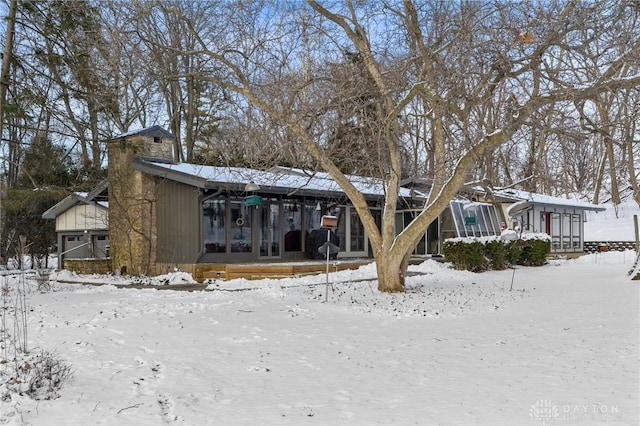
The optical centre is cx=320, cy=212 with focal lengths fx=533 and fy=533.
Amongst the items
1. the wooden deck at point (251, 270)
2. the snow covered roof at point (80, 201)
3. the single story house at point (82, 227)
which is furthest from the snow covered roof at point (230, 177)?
the single story house at point (82, 227)

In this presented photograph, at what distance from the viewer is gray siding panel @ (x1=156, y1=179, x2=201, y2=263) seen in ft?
48.6

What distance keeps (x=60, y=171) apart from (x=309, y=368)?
57.1 feet

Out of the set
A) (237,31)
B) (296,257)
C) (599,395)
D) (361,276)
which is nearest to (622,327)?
(599,395)

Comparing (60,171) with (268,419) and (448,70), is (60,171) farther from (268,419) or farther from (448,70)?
(268,419)

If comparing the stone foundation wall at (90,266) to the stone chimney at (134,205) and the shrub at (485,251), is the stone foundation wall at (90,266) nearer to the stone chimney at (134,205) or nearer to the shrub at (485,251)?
the stone chimney at (134,205)

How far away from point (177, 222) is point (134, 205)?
1.57m

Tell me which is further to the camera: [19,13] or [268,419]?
[19,13]

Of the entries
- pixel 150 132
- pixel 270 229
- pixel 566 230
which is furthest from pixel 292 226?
pixel 566 230

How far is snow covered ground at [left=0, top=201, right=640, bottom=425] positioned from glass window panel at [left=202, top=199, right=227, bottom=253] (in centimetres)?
412

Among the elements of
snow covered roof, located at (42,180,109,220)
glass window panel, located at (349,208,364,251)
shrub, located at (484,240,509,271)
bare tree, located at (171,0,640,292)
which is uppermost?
bare tree, located at (171,0,640,292)

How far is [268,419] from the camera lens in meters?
4.34

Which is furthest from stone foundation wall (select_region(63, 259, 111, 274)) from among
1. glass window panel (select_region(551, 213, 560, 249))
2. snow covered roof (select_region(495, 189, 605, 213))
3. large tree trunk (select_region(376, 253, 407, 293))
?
glass window panel (select_region(551, 213, 560, 249))

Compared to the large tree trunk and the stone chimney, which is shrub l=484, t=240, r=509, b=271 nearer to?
the large tree trunk

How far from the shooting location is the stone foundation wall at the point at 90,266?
55.5 ft
